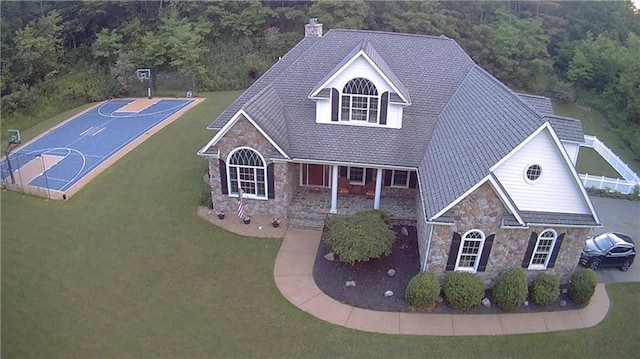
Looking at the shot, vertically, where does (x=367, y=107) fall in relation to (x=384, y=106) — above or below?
below

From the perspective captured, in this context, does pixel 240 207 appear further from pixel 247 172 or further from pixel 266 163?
pixel 266 163

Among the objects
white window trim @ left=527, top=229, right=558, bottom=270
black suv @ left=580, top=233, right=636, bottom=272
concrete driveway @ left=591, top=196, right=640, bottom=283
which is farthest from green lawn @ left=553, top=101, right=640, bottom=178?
white window trim @ left=527, top=229, right=558, bottom=270

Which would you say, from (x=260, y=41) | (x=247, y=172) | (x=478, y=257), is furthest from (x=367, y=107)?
(x=260, y=41)

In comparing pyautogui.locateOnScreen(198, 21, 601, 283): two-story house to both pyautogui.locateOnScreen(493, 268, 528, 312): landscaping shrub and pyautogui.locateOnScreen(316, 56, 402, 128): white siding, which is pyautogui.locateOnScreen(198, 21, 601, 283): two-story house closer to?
pyautogui.locateOnScreen(316, 56, 402, 128): white siding

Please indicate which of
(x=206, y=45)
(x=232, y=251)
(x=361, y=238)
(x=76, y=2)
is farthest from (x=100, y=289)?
(x=76, y=2)

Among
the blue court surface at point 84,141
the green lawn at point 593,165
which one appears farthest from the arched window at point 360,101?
the green lawn at point 593,165

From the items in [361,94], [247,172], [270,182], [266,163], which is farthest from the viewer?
[247,172]
